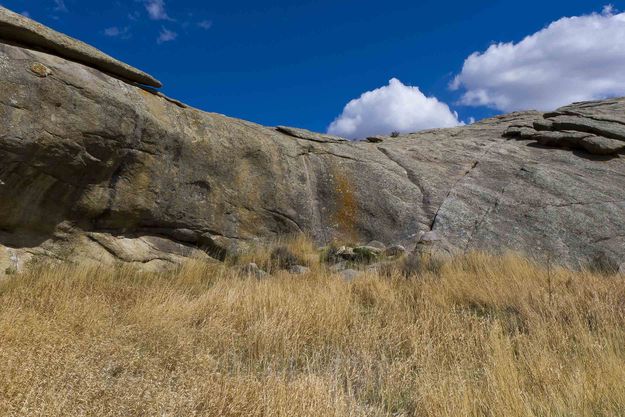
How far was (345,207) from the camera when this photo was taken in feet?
38.2

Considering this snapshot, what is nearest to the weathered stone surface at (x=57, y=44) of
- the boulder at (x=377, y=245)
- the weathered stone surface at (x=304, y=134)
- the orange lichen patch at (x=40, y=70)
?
the orange lichen patch at (x=40, y=70)

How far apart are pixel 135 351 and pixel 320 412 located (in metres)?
1.84

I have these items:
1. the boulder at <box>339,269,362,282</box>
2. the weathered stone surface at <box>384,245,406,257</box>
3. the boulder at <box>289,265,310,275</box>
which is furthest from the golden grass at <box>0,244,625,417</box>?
the weathered stone surface at <box>384,245,406,257</box>

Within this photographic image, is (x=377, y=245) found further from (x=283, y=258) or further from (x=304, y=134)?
(x=304, y=134)

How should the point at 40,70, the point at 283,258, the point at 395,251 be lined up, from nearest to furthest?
the point at 40,70 < the point at 283,258 < the point at 395,251

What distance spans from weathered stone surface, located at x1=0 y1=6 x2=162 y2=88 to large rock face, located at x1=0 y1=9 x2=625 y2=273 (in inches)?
10.7

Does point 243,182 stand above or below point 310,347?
above

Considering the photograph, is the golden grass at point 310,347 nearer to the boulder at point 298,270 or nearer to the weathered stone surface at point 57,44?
the boulder at point 298,270

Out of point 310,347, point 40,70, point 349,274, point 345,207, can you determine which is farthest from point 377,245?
point 40,70

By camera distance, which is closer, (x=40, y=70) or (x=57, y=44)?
(x=40, y=70)

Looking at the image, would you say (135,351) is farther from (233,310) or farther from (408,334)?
(408,334)

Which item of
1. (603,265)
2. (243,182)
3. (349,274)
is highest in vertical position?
(243,182)

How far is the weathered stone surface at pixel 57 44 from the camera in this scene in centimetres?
782

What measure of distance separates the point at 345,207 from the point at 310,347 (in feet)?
22.6
